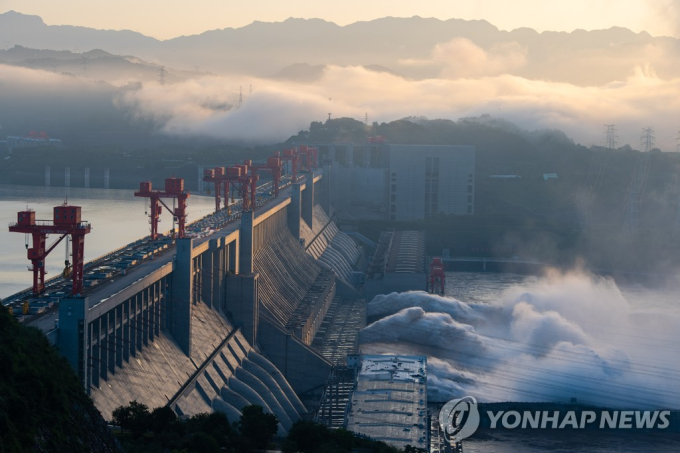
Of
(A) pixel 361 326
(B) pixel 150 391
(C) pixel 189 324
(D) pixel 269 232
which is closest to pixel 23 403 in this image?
(B) pixel 150 391

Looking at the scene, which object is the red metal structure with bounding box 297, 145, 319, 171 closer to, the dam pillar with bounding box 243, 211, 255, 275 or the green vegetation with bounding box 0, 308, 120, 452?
the dam pillar with bounding box 243, 211, 255, 275

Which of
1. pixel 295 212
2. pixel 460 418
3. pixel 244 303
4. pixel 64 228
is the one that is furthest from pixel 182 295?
pixel 295 212

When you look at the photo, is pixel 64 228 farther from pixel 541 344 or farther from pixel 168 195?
pixel 541 344

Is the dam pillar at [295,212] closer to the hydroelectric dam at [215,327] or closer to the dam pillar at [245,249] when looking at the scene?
the hydroelectric dam at [215,327]

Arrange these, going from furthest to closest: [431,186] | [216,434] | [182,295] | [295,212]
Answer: [431,186] → [295,212] → [182,295] → [216,434]

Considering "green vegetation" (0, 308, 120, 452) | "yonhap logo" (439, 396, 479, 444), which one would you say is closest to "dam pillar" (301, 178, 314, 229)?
"yonhap logo" (439, 396, 479, 444)

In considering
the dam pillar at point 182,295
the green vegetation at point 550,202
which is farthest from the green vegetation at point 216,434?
the green vegetation at point 550,202

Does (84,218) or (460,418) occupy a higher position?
(84,218)
